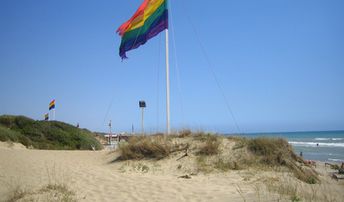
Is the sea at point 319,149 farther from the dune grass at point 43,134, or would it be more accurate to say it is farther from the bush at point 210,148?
the dune grass at point 43,134

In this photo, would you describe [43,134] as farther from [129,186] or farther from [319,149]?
[319,149]

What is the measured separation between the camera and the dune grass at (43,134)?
861 inches

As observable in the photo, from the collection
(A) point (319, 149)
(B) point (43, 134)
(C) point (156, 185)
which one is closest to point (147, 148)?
(C) point (156, 185)

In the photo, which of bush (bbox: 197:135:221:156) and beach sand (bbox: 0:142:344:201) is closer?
beach sand (bbox: 0:142:344:201)

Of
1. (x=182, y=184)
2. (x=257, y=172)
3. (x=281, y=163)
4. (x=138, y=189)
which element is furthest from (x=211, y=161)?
(x=138, y=189)

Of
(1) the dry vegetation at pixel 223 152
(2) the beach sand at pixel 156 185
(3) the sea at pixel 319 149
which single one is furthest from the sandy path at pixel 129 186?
(3) the sea at pixel 319 149

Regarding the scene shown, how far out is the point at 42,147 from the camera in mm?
21812

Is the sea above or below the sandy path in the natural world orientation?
below

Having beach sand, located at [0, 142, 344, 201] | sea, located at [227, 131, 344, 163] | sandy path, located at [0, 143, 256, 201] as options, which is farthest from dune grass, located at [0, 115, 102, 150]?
sea, located at [227, 131, 344, 163]

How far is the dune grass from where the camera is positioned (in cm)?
2188

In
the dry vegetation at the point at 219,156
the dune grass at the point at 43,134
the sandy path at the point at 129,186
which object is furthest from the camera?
the dune grass at the point at 43,134

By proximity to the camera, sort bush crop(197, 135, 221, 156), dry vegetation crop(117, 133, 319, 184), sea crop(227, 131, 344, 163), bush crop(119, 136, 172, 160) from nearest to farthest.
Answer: dry vegetation crop(117, 133, 319, 184) < bush crop(197, 135, 221, 156) < bush crop(119, 136, 172, 160) < sea crop(227, 131, 344, 163)

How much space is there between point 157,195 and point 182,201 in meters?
0.76

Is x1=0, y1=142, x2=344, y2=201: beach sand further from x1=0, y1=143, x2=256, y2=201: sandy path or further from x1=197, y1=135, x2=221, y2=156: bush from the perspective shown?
x1=197, y1=135, x2=221, y2=156: bush
